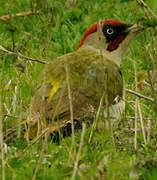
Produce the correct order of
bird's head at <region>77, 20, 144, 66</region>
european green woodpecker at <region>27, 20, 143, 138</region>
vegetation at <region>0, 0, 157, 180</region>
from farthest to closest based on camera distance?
bird's head at <region>77, 20, 144, 66</region> → european green woodpecker at <region>27, 20, 143, 138</region> → vegetation at <region>0, 0, 157, 180</region>

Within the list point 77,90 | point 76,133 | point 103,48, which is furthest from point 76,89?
point 103,48

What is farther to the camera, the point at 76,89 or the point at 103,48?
the point at 103,48

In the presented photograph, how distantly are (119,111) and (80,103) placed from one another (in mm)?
450

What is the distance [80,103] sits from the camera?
5148 mm

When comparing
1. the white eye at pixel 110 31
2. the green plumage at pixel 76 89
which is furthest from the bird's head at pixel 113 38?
the green plumage at pixel 76 89

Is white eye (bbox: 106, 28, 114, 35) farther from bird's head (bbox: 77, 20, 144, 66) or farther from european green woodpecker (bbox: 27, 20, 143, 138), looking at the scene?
european green woodpecker (bbox: 27, 20, 143, 138)

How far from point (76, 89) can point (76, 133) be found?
14.2 inches

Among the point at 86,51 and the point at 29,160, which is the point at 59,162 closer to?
the point at 29,160

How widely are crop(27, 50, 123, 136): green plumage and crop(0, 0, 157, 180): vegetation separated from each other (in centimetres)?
17

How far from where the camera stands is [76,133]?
5145mm

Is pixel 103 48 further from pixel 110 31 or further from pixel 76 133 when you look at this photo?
pixel 76 133

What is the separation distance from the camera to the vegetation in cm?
405

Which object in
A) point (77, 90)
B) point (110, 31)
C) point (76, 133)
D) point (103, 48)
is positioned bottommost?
point (76, 133)

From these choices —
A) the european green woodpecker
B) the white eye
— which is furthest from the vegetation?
the white eye
